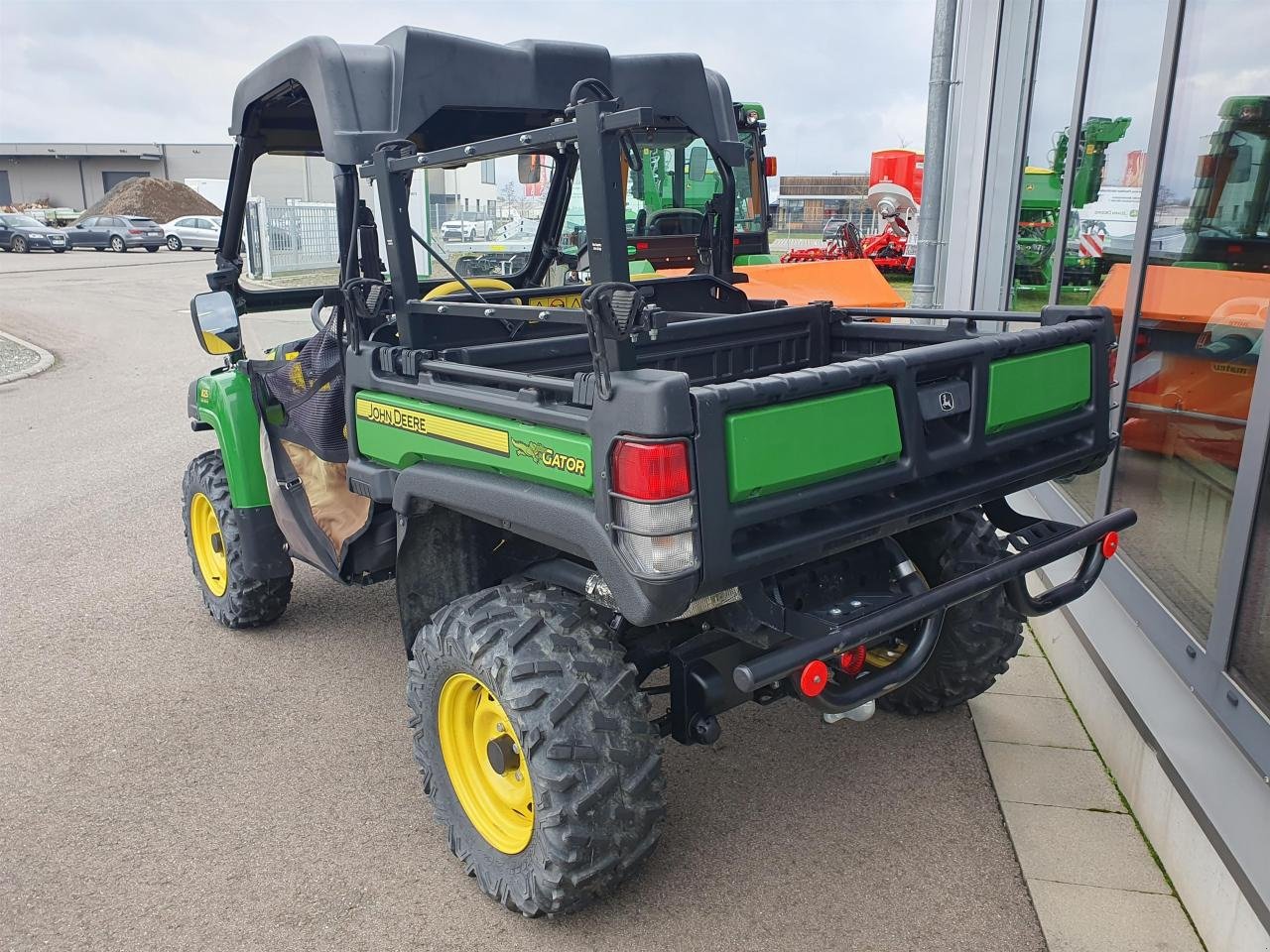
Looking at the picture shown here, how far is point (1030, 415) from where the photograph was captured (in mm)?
2977

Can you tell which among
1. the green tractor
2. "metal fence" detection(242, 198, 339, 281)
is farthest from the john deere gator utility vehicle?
the green tractor

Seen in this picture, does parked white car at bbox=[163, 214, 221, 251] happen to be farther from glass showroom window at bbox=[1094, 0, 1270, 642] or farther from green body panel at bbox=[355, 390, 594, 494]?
glass showroom window at bbox=[1094, 0, 1270, 642]

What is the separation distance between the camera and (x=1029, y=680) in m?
4.25

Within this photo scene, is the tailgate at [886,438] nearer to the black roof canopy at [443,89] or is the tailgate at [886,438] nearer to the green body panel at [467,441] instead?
the green body panel at [467,441]

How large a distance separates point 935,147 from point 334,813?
5968 millimetres

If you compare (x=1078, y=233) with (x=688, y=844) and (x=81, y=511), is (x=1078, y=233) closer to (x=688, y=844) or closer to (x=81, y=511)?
(x=688, y=844)

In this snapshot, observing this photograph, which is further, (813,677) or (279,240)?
(279,240)

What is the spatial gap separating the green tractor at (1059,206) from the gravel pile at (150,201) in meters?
49.7

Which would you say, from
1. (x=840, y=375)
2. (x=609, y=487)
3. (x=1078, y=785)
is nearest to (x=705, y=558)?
(x=609, y=487)

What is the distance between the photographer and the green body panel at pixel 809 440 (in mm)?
2301

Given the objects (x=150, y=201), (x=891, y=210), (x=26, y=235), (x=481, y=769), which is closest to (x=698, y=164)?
(x=481, y=769)

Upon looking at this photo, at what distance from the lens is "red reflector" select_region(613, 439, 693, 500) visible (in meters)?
2.20

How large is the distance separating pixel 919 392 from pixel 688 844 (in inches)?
59.8

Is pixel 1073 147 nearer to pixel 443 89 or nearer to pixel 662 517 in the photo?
pixel 443 89
